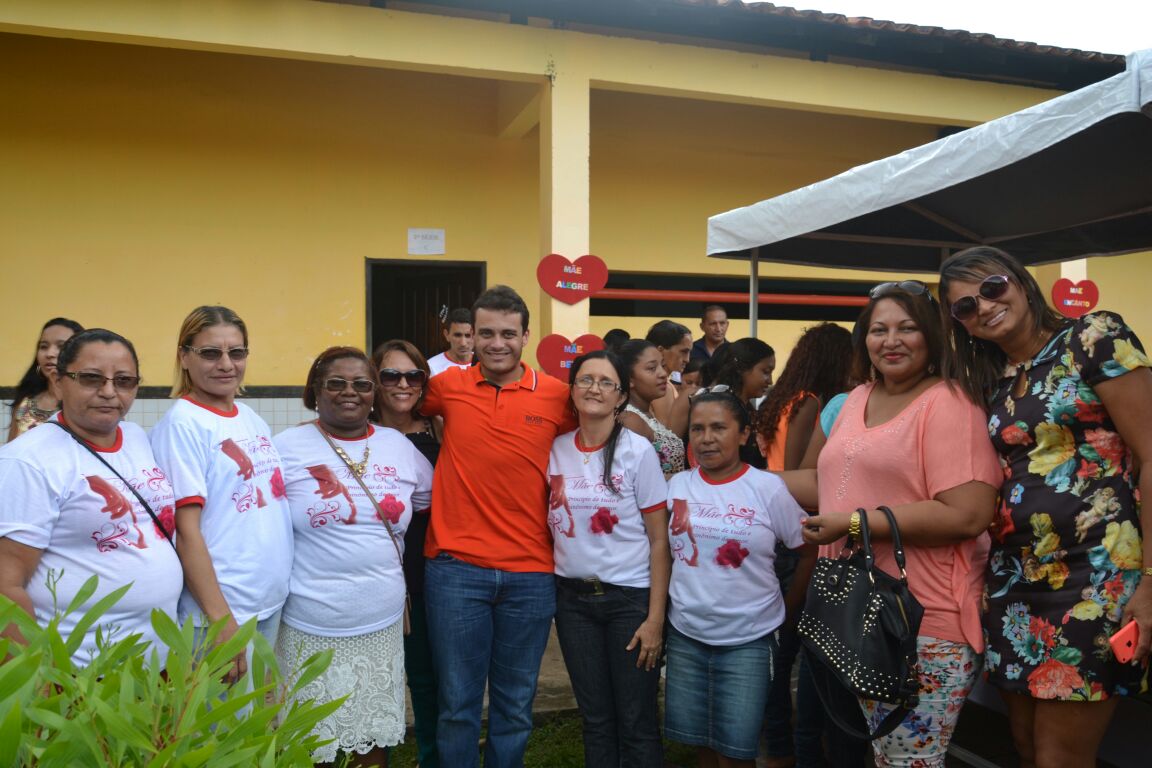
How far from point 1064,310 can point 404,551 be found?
673 centimetres

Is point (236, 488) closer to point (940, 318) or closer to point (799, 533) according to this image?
point (799, 533)

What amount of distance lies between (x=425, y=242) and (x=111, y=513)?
558cm

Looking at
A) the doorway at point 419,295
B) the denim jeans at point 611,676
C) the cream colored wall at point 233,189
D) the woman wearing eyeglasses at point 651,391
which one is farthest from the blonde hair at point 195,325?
the doorway at point 419,295

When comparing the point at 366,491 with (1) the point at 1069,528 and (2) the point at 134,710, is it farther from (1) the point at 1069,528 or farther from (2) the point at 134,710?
(1) the point at 1069,528

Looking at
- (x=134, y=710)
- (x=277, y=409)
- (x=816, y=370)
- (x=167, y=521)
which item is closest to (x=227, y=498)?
(x=167, y=521)

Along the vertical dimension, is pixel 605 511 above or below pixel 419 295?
below

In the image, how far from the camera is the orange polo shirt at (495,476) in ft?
9.67

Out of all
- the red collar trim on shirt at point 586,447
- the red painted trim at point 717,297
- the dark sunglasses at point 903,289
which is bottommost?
the red collar trim on shirt at point 586,447

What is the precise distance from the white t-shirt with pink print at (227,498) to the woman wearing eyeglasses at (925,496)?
160 centimetres

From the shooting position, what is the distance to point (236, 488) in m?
2.59

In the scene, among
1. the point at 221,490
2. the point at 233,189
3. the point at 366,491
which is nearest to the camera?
the point at 221,490

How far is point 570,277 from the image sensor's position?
655 centimetres

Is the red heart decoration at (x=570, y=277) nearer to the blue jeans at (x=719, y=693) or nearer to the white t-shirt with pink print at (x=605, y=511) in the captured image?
the white t-shirt with pink print at (x=605, y=511)

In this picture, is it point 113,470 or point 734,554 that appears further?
point 734,554
